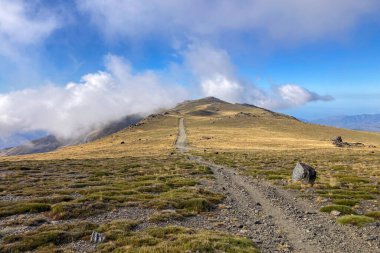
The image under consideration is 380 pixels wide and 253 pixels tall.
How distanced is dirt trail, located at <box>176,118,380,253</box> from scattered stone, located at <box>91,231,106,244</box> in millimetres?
7231

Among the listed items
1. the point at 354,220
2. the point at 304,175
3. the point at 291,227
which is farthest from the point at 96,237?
the point at 304,175

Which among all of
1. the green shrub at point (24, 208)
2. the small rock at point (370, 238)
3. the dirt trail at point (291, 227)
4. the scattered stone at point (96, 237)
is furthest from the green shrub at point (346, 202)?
the green shrub at point (24, 208)

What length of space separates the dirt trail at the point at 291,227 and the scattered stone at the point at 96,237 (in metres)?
7.23

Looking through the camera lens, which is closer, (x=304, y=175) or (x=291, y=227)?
(x=291, y=227)

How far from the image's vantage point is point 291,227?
60.3 ft

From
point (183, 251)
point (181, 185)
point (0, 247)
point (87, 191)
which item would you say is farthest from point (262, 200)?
point (0, 247)

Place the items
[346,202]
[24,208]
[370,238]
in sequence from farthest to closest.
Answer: [346,202] < [24,208] < [370,238]

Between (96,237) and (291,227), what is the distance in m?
10.3

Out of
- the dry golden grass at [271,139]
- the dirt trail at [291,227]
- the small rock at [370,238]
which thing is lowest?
the small rock at [370,238]

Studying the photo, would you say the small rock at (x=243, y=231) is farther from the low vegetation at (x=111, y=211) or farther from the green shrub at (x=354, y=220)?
the green shrub at (x=354, y=220)

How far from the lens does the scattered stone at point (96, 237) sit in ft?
51.7

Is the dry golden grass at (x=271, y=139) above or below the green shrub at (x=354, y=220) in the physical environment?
above

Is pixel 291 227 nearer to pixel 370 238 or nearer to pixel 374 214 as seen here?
pixel 370 238

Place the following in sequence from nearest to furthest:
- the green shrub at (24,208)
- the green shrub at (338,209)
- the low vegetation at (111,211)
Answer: the low vegetation at (111,211), the green shrub at (24,208), the green shrub at (338,209)
